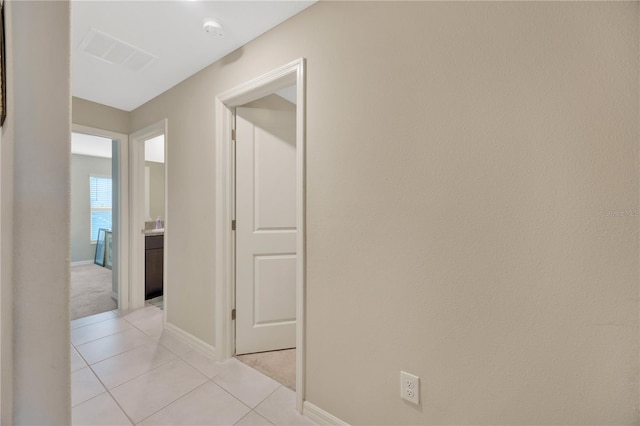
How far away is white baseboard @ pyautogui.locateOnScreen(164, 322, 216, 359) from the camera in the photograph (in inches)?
83.7

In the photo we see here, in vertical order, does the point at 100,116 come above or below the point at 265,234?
above

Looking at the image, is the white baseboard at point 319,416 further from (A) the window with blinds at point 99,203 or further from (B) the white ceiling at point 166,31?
(A) the window with blinds at point 99,203

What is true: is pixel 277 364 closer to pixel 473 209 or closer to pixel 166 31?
pixel 473 209

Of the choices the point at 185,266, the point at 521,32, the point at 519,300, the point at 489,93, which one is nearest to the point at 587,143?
the point at 489,93

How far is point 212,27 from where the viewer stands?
168 cm

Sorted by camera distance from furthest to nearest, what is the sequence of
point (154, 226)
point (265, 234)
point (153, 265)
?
point (154, 226)
point (153, 265)
point (265, 234)

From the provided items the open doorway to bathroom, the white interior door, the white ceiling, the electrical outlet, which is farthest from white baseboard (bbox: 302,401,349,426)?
the open doorway to bathroom

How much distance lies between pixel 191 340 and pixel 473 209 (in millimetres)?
2391

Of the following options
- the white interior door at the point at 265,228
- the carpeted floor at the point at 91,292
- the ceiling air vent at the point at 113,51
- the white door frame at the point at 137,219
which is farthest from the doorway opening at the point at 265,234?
the carpeted floor at the point at 91,292

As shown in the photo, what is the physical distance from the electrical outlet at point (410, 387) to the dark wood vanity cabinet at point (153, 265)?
3377 mm

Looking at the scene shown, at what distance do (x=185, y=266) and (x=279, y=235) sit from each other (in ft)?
3.06

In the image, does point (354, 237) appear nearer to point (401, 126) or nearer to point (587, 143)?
point (401, 126)

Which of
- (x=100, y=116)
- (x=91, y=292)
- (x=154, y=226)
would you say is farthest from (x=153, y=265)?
(x=100, y=116)

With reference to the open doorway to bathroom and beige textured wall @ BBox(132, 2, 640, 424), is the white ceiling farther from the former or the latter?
the open doorway to bathroom
